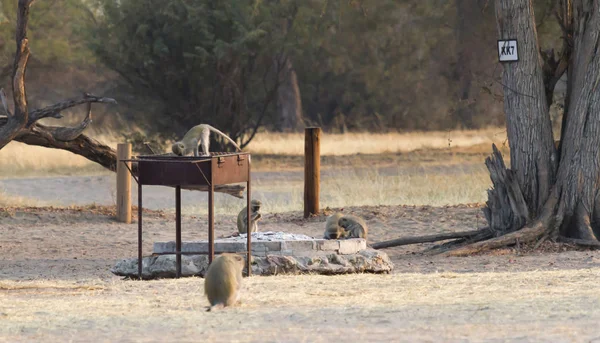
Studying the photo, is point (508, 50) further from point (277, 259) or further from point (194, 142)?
point (194, 142)

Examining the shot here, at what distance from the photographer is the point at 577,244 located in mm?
12445

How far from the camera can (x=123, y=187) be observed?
16047 millimetres

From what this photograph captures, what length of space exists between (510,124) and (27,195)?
40.1ft

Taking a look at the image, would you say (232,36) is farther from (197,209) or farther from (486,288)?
(486,288)

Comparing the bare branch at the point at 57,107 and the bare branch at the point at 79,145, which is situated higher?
the bare branch at the point at 57,107

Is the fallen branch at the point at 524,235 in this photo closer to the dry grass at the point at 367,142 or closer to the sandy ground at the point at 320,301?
the sandy ground at the point at 320,301

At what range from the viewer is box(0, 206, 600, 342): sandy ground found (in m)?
6.75

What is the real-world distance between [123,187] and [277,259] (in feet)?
19.9

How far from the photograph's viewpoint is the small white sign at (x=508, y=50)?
1276 cm

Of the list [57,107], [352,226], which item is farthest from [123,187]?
[352,226]

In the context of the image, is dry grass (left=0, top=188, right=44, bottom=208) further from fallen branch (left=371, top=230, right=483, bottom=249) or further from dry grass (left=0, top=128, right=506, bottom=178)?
fallen branch (left=371, top=230, right=483, bottom=249)

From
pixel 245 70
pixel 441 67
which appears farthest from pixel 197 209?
pixel 441 67

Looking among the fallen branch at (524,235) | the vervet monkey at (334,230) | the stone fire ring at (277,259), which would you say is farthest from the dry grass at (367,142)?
the stone fire ring at (277,259)

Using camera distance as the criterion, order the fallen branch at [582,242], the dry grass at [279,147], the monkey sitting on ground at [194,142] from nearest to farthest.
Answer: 1. the monkey sitting on ground at [194,142]
2. the fallen branch at [582,242]
3. the dry grass at [279,147]
